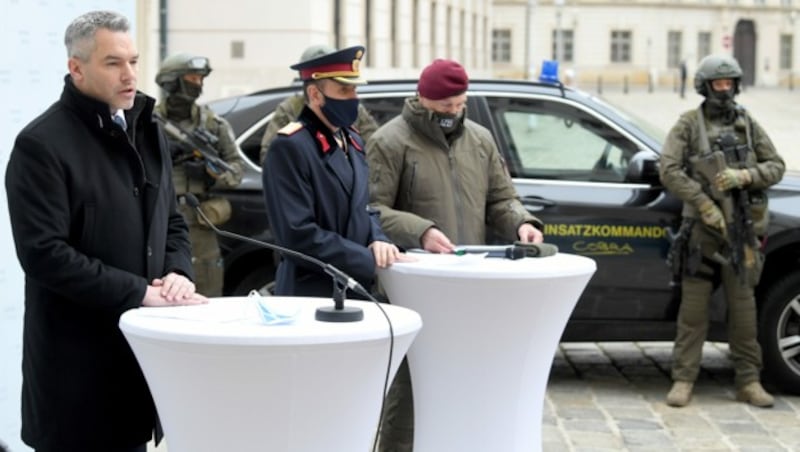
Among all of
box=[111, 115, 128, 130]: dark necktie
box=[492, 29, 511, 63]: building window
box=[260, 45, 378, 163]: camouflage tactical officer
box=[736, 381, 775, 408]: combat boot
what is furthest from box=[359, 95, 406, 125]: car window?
box=[492, 29, 511, 63]: building window

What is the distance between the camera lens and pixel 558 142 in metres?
9.02

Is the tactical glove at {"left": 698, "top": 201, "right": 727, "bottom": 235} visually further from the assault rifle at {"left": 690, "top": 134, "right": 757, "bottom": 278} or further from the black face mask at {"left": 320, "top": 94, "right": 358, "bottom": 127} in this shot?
the black face mask at {"left": 320, "top": 94, "right": 358, "bottom": 127}

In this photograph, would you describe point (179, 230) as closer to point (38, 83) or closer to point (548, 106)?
point (38, 83)

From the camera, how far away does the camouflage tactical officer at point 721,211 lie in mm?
8227

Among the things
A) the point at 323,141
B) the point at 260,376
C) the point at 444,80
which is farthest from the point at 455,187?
the point at 260,376

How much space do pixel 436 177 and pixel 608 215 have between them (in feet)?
8.62

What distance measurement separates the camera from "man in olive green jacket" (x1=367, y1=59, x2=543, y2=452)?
20.2 feet

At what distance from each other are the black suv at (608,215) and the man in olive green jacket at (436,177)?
232 cm

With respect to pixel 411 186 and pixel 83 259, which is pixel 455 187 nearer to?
pixel 411 186

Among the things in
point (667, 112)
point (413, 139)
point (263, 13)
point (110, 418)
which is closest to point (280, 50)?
point (263, 13)

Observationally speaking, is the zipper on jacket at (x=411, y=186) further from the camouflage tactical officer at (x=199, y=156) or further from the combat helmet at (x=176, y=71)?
the combat helmet at (x=176, y=71)

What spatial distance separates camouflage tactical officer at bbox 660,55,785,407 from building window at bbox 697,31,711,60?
87865 millimetres

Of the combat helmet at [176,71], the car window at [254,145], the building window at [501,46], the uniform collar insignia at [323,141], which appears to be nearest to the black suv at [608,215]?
the car window at [254,145]

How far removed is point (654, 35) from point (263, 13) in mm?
69395
